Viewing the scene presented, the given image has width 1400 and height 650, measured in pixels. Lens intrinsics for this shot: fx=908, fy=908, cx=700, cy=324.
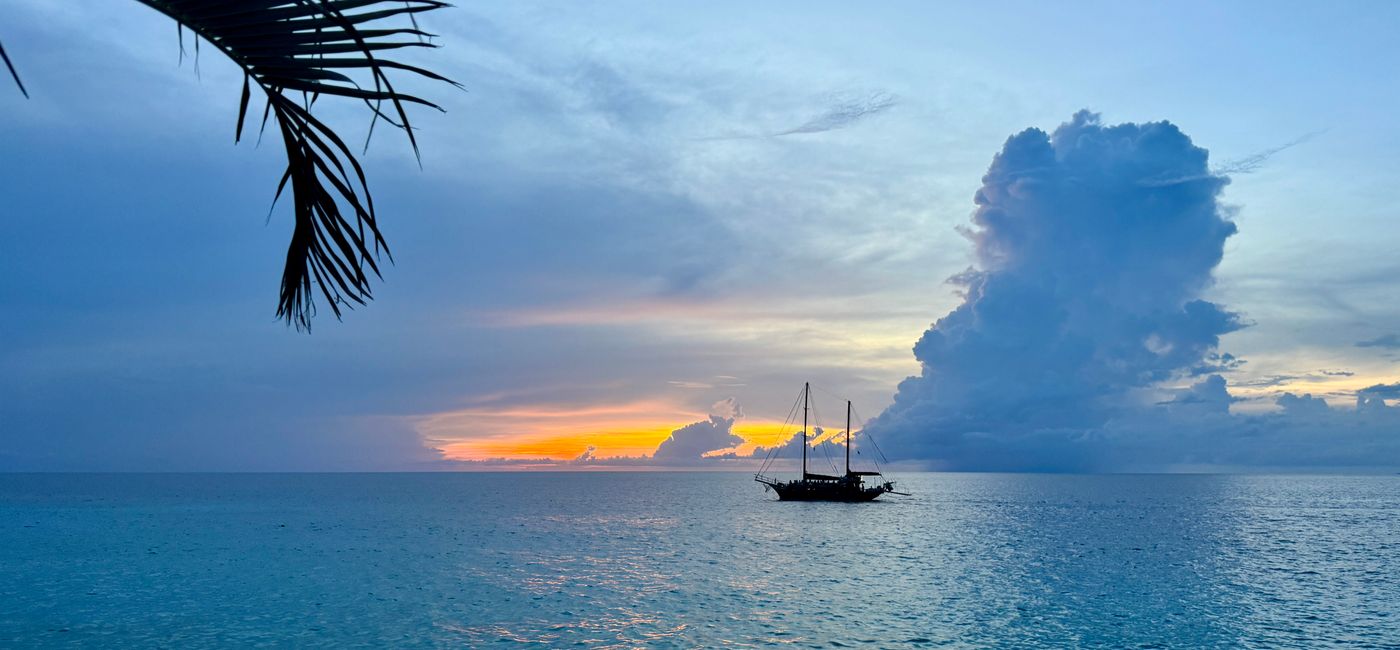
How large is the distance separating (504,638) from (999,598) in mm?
25824

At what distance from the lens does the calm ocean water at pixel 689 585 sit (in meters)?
36.6

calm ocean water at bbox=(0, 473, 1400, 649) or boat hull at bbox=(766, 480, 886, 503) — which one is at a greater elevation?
boat hull at bbox=(766, 480, 886, 503)

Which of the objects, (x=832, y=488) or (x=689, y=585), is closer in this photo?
(x=689, y=585)

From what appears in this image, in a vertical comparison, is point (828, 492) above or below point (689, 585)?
above

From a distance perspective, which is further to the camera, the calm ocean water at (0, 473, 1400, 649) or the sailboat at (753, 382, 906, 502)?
the sailboat at (753, 382, 906, 502)

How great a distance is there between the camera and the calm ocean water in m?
36.6

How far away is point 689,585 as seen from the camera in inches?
1954

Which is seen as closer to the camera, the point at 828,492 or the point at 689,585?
the point at 689,585

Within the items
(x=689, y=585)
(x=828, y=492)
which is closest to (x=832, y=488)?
(x=828, y=492)

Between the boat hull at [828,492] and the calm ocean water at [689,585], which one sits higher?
the boat hull at [828,492]

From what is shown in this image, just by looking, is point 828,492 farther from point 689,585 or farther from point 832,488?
point 689,585

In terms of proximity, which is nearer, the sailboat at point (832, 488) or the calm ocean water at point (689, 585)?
the calm ocean water at point (689, 585)

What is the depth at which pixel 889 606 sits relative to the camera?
43188mm

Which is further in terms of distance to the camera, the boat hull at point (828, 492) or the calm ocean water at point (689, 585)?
the boat hull at point (828, 492)
